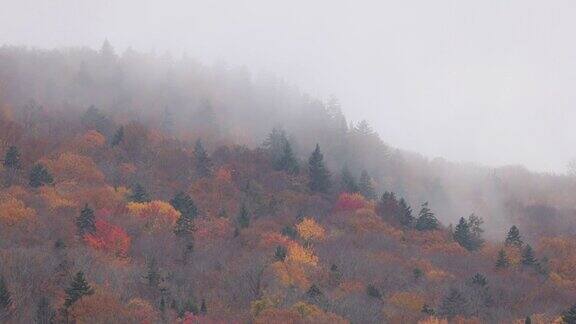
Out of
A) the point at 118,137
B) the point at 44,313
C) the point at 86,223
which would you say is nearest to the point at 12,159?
the point at 118,137

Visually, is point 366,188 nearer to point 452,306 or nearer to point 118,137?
point 118,137

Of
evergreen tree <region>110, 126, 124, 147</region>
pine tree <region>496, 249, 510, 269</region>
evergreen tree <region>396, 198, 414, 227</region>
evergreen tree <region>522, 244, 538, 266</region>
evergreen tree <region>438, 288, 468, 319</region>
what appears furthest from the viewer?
evergreen tree <region>110, 126, 124, 147</region>

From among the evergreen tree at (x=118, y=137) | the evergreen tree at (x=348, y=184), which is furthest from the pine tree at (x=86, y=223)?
the evergreen tree at (x=348, y=184)

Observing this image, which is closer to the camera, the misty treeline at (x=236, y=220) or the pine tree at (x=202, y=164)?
the misty treeline at (x=236, y=220)

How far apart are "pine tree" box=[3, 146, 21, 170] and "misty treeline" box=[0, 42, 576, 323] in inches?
8.8

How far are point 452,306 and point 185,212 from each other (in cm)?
4314

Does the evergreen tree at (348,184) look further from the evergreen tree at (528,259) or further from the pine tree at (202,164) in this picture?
the evergreen tree at (528,259)

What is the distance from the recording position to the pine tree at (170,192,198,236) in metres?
92.7

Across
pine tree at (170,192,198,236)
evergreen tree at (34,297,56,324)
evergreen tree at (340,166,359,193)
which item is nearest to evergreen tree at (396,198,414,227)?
evergreen tree at (340,166,359,193)

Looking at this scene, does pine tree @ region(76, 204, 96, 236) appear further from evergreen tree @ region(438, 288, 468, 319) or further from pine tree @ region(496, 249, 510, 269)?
pine tree @ region(496, 249, 510, 269)

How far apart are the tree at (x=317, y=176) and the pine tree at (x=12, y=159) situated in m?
49.9

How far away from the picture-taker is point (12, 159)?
104125mm

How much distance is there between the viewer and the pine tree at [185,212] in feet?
304

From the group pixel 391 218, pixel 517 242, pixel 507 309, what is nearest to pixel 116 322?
pixel 507 309
